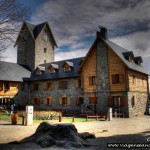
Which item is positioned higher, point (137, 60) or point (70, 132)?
point (137, 60)

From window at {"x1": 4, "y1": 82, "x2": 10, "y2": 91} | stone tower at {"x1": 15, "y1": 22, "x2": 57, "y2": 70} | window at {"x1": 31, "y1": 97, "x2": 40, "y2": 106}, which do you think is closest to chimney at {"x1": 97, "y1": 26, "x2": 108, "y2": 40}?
window at {"x1": 31, "y1": 97, "x2": 40, "y2": 106}

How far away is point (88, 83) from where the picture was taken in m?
30.9

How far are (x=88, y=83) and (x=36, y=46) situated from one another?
18.3 meters

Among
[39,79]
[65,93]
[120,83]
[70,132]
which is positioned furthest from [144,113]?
[70,132]

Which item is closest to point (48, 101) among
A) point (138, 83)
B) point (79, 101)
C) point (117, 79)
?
point (79, 101)

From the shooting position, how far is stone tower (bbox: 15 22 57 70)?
146ft

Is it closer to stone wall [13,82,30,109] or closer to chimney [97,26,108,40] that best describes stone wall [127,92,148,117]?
chimney [97,26,108,40]

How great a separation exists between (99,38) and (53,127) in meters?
21.3

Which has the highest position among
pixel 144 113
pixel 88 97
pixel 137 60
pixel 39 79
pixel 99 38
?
pixel 99 38

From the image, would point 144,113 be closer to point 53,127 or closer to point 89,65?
point 89,65

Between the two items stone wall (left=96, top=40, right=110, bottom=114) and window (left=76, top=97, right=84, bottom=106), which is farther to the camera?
window (left=76, top=97, right=84, bottom=106)

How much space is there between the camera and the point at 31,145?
9.88m

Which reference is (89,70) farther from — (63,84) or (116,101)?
(116,101)

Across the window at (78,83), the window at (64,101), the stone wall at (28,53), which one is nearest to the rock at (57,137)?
the window at (78,83)
